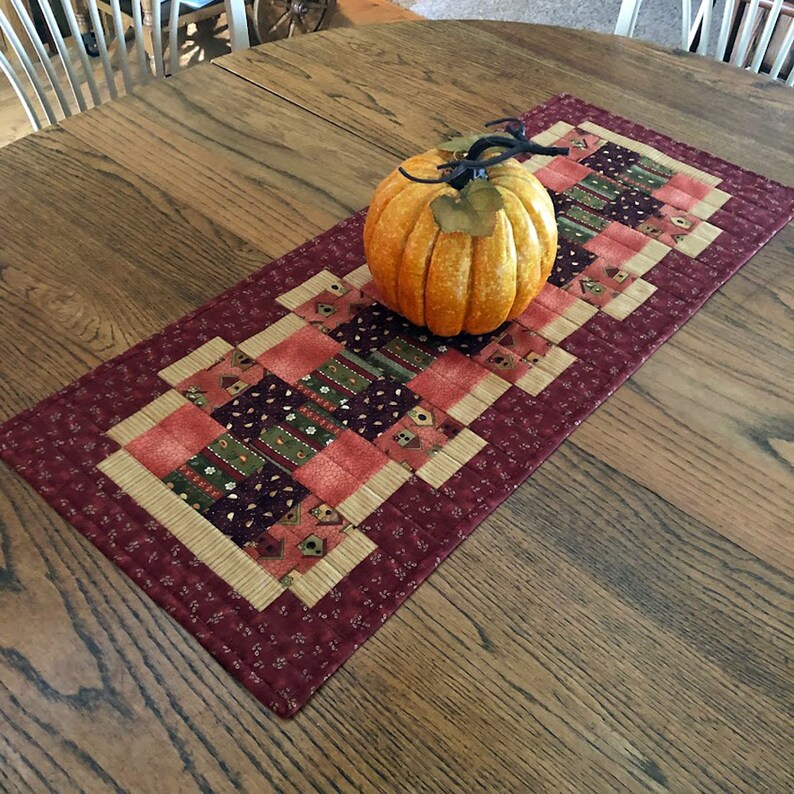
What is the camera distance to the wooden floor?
2625 mm

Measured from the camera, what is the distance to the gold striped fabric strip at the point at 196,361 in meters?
0.83

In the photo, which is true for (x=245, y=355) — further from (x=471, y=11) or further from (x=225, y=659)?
(x=471, y=11)

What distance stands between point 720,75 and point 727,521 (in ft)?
2.78

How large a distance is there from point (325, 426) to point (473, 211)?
0.24 metres

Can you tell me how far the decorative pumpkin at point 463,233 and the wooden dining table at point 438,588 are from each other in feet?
0.53

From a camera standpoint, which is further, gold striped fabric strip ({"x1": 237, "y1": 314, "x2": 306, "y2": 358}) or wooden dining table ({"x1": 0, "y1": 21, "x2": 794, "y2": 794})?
gold striped fabric strip ({"x1": 237, "y1": 314, "x2": 306, "y2": 358})

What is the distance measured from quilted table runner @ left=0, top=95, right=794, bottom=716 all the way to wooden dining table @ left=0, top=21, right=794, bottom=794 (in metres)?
0.02

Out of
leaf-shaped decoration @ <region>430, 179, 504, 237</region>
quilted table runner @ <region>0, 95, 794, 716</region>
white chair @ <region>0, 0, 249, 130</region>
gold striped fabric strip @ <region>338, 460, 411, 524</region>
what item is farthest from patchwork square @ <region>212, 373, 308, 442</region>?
white chair @ <region>0, 0, 249, 130</region>

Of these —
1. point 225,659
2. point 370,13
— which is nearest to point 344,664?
point 225,659

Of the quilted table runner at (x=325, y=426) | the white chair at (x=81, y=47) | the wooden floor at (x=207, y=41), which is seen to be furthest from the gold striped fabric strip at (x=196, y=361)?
the wooden floor at (x=207, y=41)

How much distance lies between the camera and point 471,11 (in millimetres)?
3402

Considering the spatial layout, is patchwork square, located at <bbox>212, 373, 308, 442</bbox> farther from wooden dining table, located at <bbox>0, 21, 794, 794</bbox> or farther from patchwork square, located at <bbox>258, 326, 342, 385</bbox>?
wooden dining table, located at <bbox>0, 21, 794, 794</bbox>

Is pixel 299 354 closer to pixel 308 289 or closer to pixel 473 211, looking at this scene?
pixel 308 289

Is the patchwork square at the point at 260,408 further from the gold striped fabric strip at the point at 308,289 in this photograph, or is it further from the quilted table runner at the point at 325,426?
the gold striped fabric strip at the point at 308,289
